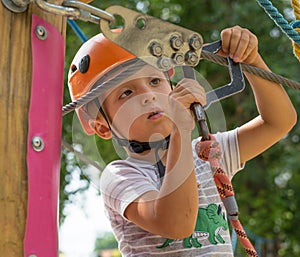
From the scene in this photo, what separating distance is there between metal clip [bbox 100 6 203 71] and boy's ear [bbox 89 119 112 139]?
46 centimetres

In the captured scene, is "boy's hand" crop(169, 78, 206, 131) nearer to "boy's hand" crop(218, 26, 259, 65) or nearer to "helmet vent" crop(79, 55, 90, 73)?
"boy's hand" crop(218, 26, 259, 65)

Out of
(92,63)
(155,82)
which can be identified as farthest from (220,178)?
(92,63)

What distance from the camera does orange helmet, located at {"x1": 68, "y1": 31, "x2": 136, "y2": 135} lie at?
140 centimetres

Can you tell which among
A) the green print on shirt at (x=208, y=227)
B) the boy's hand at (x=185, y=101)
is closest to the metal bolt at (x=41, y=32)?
the boy's hand at (x=185, y=101)

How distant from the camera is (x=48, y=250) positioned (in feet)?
3.02

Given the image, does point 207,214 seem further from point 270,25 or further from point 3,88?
point 270,25

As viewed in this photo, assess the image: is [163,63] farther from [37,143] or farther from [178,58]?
[37,143]

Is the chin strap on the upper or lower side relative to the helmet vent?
lower

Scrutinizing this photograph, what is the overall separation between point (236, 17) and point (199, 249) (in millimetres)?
3482

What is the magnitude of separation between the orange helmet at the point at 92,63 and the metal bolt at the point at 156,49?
376 millimetres

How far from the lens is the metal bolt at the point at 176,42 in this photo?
1.02 m

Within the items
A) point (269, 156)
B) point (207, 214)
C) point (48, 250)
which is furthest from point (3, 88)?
point (269, 156)

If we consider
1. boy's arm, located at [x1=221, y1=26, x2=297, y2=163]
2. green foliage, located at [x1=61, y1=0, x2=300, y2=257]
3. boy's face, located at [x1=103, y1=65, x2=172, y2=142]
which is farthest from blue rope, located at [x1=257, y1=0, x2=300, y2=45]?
green foliage, located at [x1=61, y1=0, x2=300, y2=257]

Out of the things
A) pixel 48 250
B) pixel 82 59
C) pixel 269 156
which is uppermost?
pixel 269 156
